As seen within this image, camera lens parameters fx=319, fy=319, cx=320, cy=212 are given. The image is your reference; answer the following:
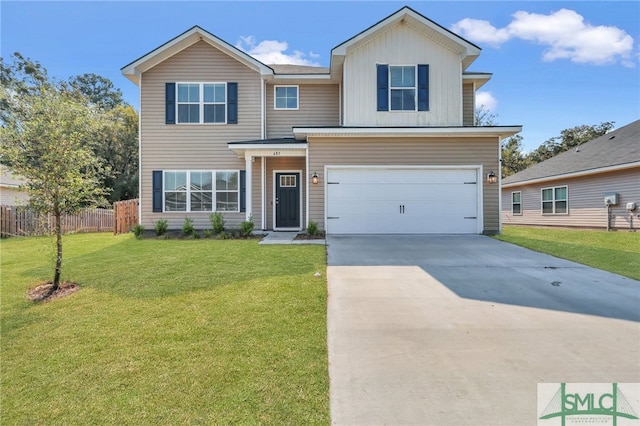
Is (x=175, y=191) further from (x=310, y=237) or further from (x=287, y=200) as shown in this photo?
(x=310, y=237)

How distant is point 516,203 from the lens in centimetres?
1936

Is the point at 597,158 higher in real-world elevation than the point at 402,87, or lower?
lower

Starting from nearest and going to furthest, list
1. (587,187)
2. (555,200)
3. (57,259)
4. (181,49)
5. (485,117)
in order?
(57,259) < (181,49) < (587,187) < (555,200) < (485,117)

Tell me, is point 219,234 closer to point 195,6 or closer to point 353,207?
point 353,207

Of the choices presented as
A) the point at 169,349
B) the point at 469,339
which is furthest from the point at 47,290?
the point at 469,339

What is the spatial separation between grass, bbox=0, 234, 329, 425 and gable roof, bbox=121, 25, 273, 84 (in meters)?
8.44

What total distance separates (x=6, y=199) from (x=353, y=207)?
1766 cm

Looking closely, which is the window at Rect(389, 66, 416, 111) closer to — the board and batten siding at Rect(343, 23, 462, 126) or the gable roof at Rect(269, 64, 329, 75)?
the board and batten siding at Rect(343, 23, 462, 126)

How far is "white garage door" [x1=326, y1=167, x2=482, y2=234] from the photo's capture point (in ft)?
32.8

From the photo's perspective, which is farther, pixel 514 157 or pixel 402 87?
pixel 514 157

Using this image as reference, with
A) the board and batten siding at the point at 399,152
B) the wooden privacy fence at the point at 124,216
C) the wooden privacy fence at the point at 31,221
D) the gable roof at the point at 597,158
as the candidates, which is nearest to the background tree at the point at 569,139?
the gable roof at the point at 597,158

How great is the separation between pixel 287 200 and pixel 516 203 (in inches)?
598

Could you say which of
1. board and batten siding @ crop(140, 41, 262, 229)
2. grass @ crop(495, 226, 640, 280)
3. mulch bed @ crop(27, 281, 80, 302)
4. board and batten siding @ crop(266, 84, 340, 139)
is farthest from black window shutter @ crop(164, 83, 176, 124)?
grass @ crop(495, 226, 640, 280)

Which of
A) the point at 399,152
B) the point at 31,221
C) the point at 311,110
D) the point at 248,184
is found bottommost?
the point at 31,221
